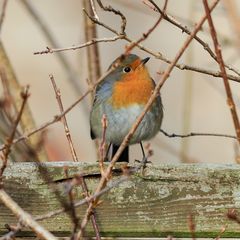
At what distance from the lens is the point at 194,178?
9.30 ft

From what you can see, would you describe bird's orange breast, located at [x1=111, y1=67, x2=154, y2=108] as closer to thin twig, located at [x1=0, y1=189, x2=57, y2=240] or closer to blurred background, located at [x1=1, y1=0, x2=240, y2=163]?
thin twig, located at [x1=0, y1=189, x2=57, y2=240]

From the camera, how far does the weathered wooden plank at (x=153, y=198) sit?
2828 mm

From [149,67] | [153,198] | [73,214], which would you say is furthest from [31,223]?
[149,67]

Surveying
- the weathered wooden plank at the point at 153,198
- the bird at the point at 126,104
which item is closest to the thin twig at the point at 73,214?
the weathered wooden plank at the point at 153,198

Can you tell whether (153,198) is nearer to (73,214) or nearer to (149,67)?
(73,214)

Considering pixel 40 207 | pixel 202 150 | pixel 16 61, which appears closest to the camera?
pixel 40 207

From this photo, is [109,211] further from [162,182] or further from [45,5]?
[45,5]

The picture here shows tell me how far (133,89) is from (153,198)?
1.66m

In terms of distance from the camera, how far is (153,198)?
2.84m

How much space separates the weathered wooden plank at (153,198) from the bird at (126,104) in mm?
1448

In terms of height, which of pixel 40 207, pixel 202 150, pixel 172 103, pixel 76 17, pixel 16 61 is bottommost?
pixel 40 207

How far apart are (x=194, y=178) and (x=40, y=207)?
534mm

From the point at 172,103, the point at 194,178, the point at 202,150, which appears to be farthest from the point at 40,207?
the point at 172,103

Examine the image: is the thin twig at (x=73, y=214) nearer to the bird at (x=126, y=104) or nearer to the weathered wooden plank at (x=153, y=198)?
the weathered wooden plank at (x=153, y=198)
